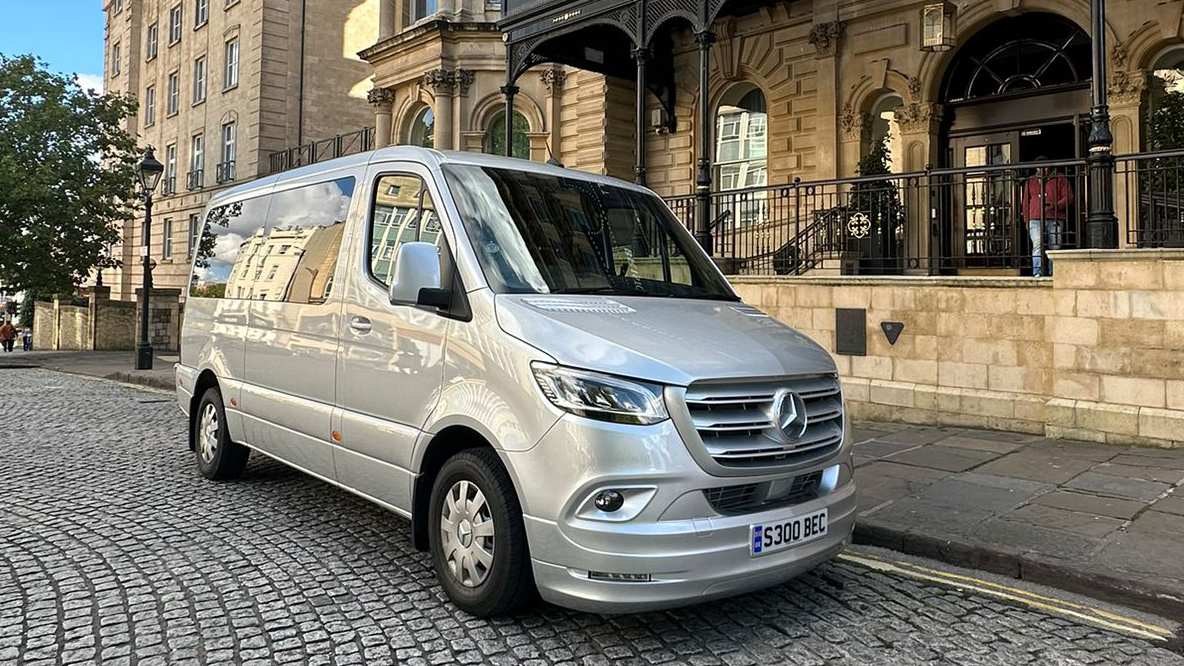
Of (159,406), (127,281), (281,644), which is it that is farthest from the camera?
(127,281)

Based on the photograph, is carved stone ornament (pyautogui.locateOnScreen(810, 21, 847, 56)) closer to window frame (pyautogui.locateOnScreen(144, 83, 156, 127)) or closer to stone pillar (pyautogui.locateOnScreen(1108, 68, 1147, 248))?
stone pillar (pyautogui.locateOnScreen(1108, 68, 1147, 248))

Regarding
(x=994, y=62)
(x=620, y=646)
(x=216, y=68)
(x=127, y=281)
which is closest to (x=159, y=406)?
(x=620, y=646)

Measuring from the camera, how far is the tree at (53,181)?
79.8 ft

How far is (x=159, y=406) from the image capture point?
11.9m

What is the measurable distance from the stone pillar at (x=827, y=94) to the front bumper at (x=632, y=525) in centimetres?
1214

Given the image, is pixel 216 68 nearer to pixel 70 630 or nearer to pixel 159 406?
pixel 159 406

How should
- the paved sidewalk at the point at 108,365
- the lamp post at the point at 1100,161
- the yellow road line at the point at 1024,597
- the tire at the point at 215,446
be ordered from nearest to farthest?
the yellow road line at the point at 1024,597 < the tire at the point at 215,446 < the lamp post at the point at 1100,161 < the paved sidewalk at the point at 108,365

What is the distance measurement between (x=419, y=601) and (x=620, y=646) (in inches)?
41.9

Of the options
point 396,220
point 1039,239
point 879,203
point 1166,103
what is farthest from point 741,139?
point 396,220

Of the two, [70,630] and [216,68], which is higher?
[216,68]

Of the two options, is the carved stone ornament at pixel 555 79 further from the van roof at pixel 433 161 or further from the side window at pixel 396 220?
the side window at pixel 396 220

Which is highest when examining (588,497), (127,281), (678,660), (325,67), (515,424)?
(325,67)

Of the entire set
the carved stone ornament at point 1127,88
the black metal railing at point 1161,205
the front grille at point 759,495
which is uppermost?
the carved stone ornament at point 1127,88

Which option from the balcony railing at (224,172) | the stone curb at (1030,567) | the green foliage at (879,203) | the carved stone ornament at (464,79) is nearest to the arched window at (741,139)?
the green foliage at (879,203)
